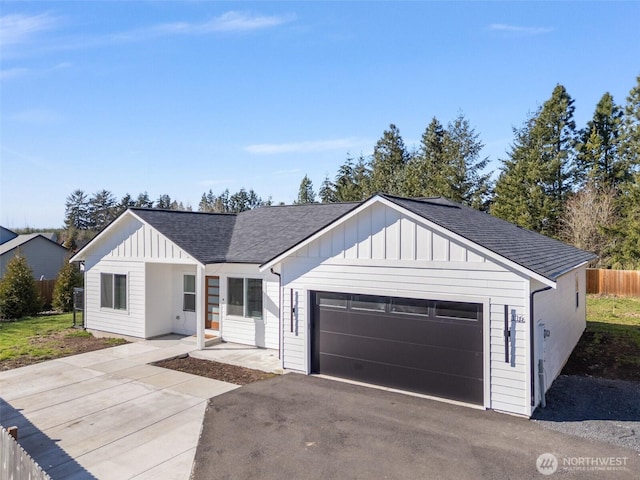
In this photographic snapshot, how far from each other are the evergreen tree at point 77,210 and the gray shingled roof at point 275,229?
7417cm

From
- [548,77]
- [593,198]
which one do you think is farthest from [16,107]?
[548,77]

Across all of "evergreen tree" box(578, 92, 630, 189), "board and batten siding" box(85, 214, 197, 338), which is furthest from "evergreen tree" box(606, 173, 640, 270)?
"board and batten siding" box(85, 214, 197, 338)

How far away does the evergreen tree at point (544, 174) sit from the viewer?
32.7m

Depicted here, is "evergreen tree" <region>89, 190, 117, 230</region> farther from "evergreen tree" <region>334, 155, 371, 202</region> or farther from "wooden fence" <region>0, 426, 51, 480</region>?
"wooden fence" <region>0, 426, 51, 480</region>

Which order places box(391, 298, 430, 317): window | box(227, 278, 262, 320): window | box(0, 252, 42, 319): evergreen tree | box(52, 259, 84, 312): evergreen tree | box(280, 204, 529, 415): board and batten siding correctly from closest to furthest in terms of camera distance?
1. box(280, 204, 529, 415): board and batten siding
2. box(391, 298, 430, 317): window
3. box(227, 278, 262, 320): window
4. box(0, 252, 42, 319): evergreen tree
5. box(52, 259, 84, 312): evergreen tree

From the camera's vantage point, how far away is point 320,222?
14672 millimetres

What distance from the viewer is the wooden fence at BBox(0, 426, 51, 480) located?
4.08 m

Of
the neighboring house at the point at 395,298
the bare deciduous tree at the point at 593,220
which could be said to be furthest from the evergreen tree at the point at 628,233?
the neighboring house at the point at 395,298

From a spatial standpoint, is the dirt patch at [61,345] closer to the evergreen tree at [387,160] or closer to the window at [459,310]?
the window at [459,310]

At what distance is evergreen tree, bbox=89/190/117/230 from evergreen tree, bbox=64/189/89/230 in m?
0.86

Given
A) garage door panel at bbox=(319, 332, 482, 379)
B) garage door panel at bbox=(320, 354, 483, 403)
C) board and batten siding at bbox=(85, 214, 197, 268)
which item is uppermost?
board and batten siding at bbox=(85, 214, 197, 268)

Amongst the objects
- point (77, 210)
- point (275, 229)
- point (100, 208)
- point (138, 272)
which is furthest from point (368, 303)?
point (77, 210)

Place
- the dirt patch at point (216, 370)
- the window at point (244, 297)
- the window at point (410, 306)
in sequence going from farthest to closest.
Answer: the window at point (244, 297) < the dirt patch at point (216, 370) < the window at point (410, 306)

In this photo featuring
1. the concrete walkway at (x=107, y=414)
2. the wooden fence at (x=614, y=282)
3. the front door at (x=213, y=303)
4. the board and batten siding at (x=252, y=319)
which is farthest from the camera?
the wooden fence at (x=614, y=282)
